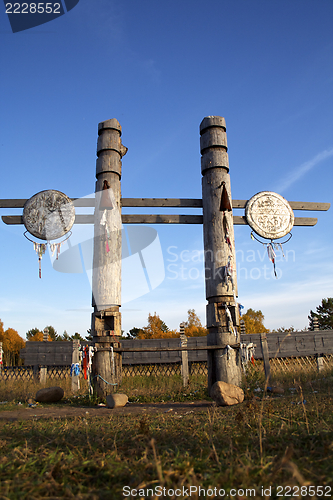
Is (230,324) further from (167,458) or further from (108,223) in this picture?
(167,458)

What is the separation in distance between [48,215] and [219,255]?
12.0 feet

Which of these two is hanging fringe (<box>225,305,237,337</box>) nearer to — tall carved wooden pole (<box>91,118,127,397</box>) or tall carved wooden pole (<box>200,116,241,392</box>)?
tall carved wooden pole (<box>200,116,241,392</box>)

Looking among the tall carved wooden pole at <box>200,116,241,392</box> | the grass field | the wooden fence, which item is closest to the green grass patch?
the grass field

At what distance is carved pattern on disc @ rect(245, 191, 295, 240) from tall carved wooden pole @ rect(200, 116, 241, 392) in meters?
0.72

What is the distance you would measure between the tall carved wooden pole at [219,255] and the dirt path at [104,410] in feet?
2.63

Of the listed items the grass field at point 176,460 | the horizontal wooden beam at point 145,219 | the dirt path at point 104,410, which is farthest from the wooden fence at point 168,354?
the grass field at point 176,460

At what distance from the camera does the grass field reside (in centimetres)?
175

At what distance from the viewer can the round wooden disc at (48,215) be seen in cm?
699

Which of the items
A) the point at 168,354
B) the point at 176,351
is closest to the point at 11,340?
the point at 168,354

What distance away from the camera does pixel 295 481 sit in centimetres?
182

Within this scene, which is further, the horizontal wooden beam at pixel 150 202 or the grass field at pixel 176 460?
the horizontal wooden beam at pixel 150 202

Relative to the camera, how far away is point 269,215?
24.2 feet

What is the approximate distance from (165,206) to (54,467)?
18.9 ft

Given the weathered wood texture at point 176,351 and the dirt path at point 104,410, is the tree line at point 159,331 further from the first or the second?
the dirt path at point 104,410
